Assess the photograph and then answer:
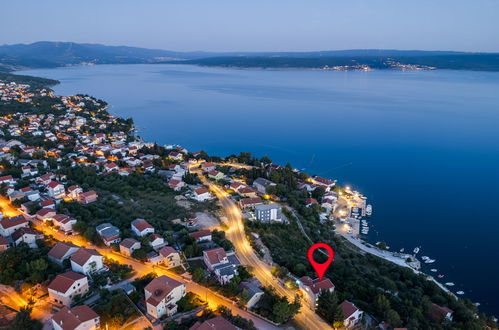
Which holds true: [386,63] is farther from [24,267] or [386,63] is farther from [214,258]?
[24,267]

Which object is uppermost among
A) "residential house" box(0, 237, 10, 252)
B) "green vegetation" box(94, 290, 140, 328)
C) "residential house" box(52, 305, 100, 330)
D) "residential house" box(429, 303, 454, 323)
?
"residential house" box(0, 237, 10, 252)

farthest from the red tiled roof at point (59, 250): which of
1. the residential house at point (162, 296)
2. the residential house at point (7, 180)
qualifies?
A: the residential house at point (7, 180)

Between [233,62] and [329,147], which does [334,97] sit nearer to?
[329,147]

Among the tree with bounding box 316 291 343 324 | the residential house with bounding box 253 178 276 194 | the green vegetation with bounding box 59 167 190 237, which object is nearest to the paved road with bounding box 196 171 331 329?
the tree with bounding box 316 291 343 324

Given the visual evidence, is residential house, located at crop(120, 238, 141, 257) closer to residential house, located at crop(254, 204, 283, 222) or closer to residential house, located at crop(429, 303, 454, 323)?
residential house, located at crop(254, 204, 283, 222)

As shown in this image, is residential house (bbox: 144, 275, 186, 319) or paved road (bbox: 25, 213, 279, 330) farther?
paved road (bbox: 25, 213, 279, 330)

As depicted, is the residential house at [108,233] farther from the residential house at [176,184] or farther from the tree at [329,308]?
the tree at [329,308]
